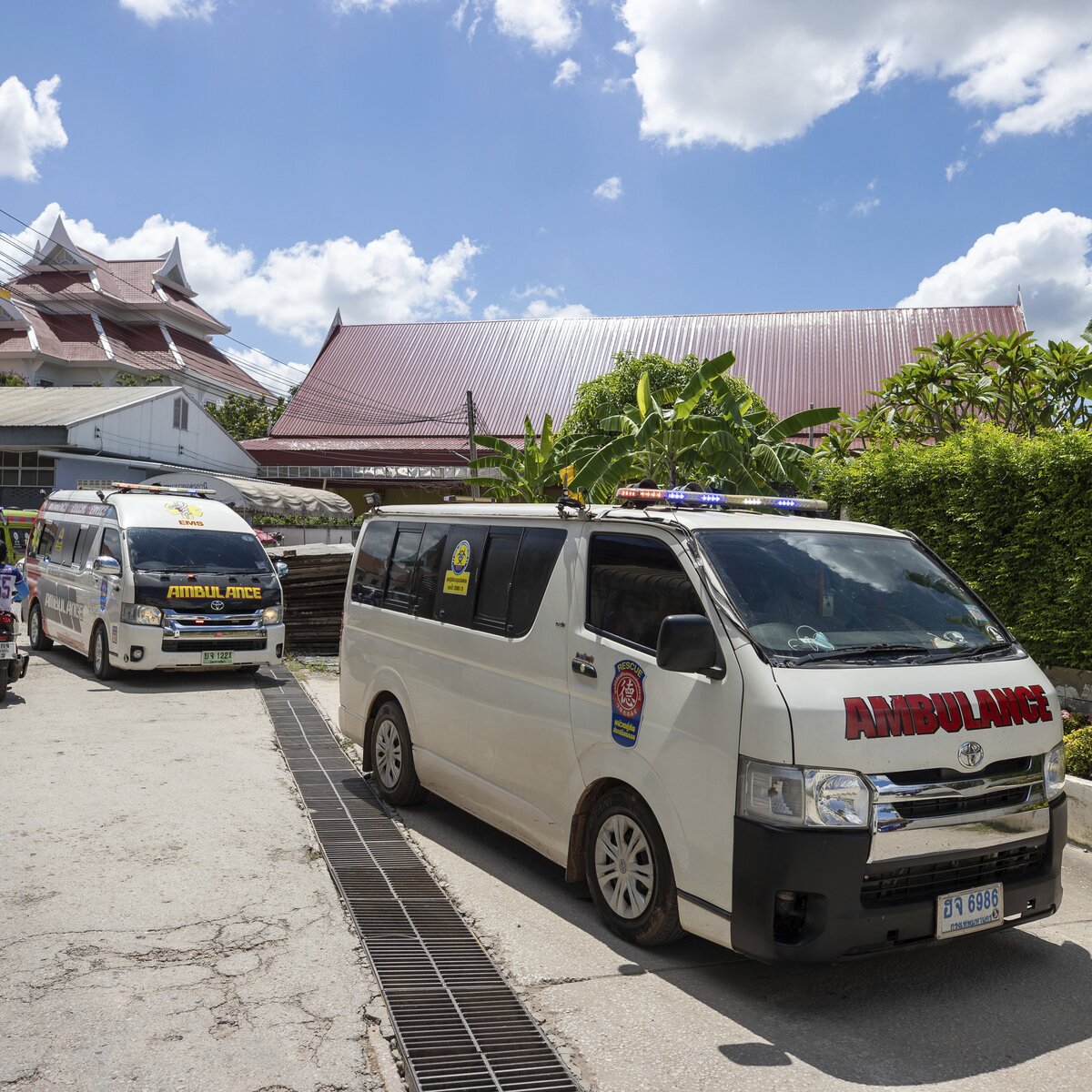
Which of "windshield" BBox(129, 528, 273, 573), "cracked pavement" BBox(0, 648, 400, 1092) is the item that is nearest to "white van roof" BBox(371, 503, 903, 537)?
"cracked pavement" BBox(0, 648, 400, 1092)

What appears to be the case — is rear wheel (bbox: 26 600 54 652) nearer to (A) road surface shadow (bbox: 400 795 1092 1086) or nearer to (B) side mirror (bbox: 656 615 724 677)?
(A) road surface shadow (bbox: 400 795 1092 1086)

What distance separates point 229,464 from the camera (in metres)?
41.0

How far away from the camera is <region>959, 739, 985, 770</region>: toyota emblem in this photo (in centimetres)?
423

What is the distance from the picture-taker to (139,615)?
39.3ft

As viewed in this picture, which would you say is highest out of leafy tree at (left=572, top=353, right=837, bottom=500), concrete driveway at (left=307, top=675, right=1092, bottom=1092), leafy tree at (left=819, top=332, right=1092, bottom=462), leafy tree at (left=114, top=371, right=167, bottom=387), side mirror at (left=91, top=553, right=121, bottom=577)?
leafy tree at (left=114, top=371, right=167, bottom=387)

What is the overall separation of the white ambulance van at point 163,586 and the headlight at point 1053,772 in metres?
9.87

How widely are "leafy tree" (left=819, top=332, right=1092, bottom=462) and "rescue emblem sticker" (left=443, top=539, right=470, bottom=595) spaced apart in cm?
736

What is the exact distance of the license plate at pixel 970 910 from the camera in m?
4.17

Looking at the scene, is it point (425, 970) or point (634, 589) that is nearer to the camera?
point (425, 970)

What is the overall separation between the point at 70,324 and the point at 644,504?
2800 inches

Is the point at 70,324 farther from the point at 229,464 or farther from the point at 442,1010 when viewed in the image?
the point at 442,1010

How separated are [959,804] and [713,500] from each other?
212 cm

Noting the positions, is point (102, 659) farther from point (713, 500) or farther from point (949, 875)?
point (949, 875)

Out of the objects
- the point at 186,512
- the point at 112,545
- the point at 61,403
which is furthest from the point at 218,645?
the point at 61,403
